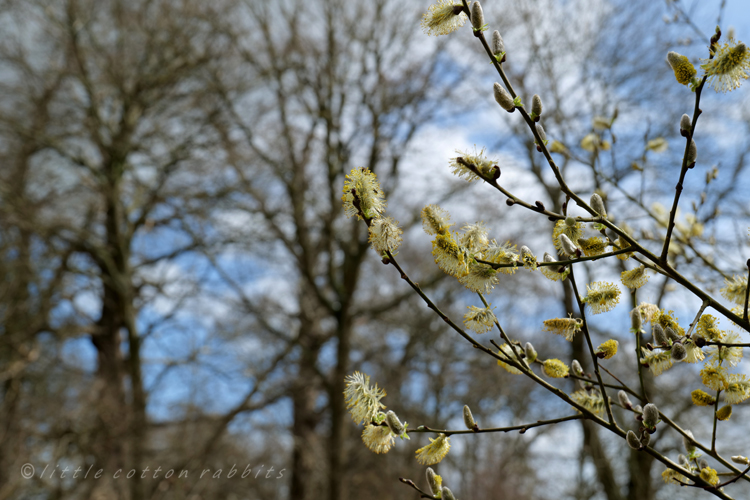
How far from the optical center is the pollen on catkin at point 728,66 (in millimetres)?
1238

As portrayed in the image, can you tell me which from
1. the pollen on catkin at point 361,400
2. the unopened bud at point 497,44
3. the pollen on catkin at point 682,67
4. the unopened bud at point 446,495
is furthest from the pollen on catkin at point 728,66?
the unopened bud at point 446,495

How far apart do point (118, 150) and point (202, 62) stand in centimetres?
196

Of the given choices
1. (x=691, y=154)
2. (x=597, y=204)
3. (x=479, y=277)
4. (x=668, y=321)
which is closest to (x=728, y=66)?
(x=691, y=154)

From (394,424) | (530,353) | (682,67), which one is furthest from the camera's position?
(530,353)

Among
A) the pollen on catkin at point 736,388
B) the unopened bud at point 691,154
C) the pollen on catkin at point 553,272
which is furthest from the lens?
the pollen on catkin at point 736,388

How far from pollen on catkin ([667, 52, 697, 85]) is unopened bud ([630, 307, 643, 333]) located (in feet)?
1.94

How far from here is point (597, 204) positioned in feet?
4.42

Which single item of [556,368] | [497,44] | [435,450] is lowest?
[435,450]

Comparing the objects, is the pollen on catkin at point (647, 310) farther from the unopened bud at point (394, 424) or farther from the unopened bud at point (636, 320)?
the unopened bud at point (394, 424)

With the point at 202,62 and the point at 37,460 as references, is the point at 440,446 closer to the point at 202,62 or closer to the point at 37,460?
the point at 37,460

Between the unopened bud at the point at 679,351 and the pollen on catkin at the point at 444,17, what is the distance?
3.15 feet

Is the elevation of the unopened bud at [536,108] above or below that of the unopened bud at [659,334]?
above

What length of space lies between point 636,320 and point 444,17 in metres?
0.94

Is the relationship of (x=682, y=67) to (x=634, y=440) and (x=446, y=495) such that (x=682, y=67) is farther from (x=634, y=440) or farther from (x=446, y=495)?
(x=446, y=495)
